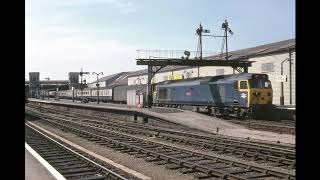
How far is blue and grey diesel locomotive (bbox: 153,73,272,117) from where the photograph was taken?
100 feet

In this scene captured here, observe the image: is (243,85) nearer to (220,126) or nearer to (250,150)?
(220,126)

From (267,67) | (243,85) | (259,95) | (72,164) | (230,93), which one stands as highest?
(267,67)

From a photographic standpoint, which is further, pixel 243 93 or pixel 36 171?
pixel 243 93

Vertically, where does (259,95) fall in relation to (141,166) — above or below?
above

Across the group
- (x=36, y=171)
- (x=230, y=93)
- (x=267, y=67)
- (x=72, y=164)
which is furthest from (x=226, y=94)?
(x=36, y=171)

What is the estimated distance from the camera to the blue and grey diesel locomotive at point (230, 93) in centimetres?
3059

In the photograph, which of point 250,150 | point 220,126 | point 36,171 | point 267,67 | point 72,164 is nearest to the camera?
point 36,171

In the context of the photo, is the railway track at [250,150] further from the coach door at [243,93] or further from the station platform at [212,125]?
the coach door at [243,93]

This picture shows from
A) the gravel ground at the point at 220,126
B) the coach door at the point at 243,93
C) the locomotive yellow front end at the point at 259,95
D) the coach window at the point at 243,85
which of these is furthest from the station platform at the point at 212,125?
the coach window at the point at 243,85

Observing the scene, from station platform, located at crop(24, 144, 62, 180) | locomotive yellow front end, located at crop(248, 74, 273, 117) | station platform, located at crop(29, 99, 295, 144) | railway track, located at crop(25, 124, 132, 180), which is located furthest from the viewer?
locomotive yellow front end, located at crop(248, 74, 273, 117)

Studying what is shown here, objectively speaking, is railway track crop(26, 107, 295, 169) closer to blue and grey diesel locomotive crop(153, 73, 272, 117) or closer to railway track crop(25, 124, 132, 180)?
railway track crop(25, 124, 132, 180)

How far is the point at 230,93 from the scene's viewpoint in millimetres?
32000

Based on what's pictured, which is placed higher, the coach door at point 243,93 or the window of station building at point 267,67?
the window of station building at point 267,67

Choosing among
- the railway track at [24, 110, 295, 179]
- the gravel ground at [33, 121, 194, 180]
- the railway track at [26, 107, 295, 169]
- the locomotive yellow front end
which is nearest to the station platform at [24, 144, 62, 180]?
the gravel ground at [33, 121, 194, 180]
